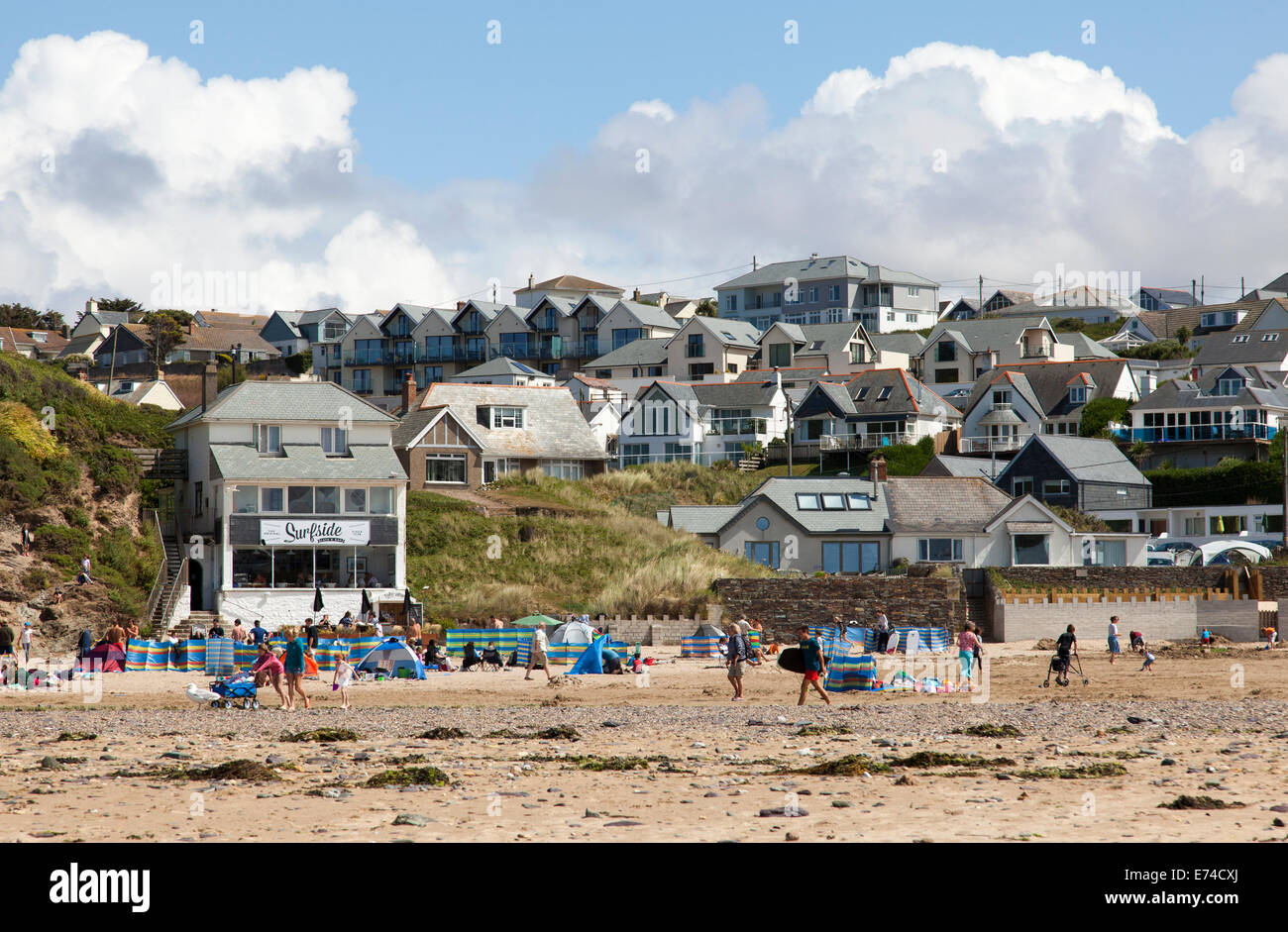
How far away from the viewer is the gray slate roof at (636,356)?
347 feet

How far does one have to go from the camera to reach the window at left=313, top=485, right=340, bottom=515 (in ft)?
151

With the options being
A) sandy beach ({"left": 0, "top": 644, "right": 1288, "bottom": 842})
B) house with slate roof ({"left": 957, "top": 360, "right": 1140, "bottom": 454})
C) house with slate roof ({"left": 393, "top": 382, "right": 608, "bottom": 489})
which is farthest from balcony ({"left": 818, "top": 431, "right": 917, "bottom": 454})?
sandy beach ({"left": 0, "top": 644, "right": 1288, "bottom": 842})

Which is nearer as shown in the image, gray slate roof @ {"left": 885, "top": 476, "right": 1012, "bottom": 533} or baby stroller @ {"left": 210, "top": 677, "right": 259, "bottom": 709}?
baby stroller @ {"left": 210, "top": 677, "right": 259, "bottom": 709}

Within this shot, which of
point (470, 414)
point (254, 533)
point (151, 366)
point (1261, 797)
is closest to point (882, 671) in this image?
point (1261, 797)

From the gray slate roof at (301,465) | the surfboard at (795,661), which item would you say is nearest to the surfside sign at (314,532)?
the gray slate roof at (301,465)

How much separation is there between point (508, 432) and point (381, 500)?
21736mm

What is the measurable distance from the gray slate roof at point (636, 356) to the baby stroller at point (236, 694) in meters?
82.0

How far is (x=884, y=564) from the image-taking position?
53875 mm

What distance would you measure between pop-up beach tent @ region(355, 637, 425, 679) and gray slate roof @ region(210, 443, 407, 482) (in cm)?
1532

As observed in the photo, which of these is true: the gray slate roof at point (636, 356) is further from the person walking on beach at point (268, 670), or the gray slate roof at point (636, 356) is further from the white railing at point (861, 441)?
the person walking on beach at point (268, 670)

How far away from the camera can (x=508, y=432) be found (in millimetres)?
68312

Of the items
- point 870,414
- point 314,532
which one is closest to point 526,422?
point 870,414

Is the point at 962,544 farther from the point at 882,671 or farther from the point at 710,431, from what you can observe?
the point at 710,431

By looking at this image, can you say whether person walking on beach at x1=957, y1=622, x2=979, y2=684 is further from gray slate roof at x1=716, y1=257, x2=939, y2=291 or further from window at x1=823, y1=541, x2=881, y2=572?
gray slate roof at x1=716, y1=257, x2=939, y2=291
